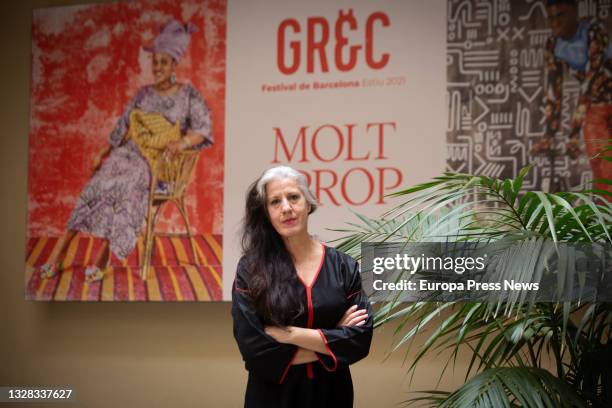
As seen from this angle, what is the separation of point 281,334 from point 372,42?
A: 2.09 meters

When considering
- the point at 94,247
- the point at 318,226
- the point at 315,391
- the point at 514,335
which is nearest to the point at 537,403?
the point at 514,335

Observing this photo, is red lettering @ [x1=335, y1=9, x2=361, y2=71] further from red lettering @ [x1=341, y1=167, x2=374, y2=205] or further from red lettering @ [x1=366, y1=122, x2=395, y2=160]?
red lettering @ [x1=341, y1=167, x2=374, y2=205]

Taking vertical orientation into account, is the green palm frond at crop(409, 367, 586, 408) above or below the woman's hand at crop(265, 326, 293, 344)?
below

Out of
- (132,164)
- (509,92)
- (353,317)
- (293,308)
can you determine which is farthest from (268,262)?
(132,164)

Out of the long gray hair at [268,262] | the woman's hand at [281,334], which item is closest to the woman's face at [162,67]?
the long gray hair at [268,262]

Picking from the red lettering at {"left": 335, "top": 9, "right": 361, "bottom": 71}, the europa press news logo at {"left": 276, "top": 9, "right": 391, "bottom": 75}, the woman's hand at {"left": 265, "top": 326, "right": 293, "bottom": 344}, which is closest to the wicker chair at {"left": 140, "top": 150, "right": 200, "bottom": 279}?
the europa press news logo at {"left": 276, "top": 9, "right": 391, "bottom": 75}

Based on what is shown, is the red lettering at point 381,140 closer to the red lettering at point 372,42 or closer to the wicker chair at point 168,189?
the red lettering at point 372,42

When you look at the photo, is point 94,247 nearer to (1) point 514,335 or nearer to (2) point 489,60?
(2) point 489,60

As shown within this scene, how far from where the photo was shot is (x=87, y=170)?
4.09 m

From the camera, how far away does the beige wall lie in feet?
13.1

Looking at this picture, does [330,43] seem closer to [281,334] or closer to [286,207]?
[286,207]

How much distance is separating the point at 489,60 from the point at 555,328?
173 centimetres

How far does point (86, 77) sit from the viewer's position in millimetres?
4137

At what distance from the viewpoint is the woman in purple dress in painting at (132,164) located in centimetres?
396
